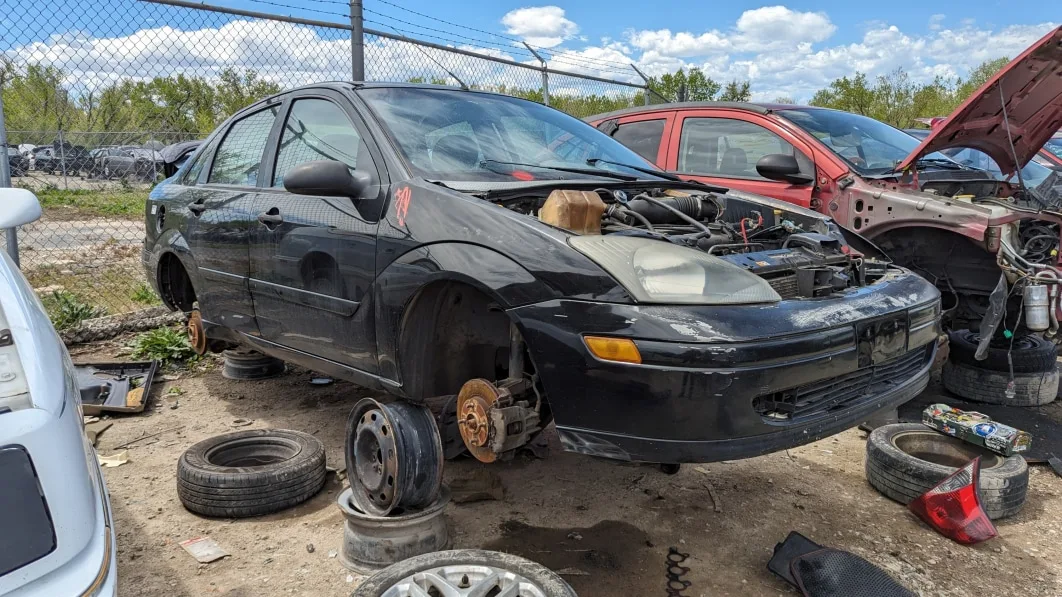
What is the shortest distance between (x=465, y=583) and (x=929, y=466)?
2.22m

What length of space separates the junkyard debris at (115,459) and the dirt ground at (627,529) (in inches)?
2.2

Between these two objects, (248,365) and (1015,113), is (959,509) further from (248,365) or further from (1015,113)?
(248,365)

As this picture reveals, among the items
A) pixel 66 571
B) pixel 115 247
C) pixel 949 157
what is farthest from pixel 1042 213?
pixel 115 247

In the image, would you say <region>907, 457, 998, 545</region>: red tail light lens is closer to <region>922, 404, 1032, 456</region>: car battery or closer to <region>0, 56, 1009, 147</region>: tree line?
<region>922, 404, 1032, 456</region>: car battery

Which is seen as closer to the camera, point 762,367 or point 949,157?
point 762,367

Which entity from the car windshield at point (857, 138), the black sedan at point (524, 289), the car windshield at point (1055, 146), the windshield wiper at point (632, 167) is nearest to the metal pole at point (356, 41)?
the black sedan at point (524, 289)

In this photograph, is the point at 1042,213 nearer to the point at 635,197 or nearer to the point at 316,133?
the point at 635,197

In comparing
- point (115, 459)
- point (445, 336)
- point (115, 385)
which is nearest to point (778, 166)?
point (445, 336)

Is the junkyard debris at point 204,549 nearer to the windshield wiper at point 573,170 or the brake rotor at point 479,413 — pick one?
the brake rotor at point 479,413

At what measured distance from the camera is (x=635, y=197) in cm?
320

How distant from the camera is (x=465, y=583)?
224 centimetres

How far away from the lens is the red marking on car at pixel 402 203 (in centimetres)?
276

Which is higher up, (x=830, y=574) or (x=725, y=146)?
(x=725, y=146)

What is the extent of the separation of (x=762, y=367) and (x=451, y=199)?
120 centimetres
